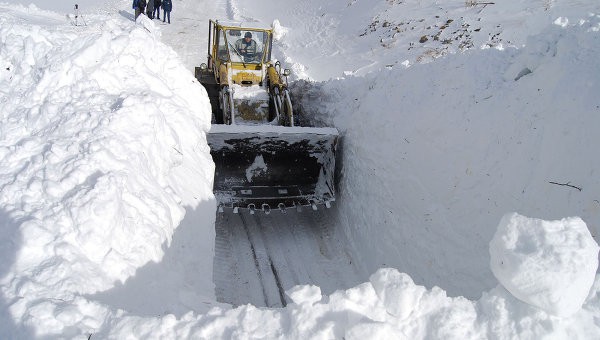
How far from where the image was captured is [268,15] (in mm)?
21438

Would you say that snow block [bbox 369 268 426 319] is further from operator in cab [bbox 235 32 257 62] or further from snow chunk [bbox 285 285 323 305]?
operator in cab [bbox 235 32 257 62]

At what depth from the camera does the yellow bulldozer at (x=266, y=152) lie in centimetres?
718

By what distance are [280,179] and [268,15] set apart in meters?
15.9

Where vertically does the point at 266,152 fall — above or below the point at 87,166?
below

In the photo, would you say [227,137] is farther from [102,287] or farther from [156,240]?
[102,287]

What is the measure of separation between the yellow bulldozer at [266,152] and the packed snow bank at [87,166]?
3.07 ft

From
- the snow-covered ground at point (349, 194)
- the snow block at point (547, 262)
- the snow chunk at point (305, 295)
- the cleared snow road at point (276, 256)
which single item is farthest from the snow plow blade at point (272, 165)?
the snow block at point (547, 262)

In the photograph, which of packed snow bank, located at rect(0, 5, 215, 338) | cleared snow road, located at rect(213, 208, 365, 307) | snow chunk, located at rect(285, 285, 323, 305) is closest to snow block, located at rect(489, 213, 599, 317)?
snow chunk, located at rect(285, 285, 323, 305)

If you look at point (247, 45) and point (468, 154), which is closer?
point (468, 154)

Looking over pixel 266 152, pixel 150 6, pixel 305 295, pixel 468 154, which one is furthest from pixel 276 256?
pixel 150 6

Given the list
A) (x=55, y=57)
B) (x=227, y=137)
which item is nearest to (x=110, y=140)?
(x=55, y=57)

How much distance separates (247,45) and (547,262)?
7378 millimetres

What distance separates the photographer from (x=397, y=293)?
2.69 m

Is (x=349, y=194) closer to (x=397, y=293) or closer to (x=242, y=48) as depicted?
(x=242, y=48)
